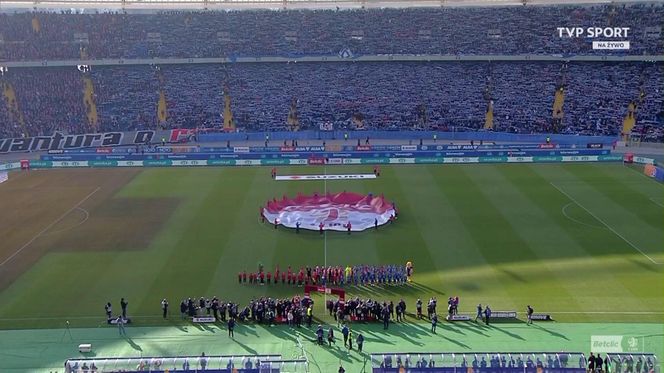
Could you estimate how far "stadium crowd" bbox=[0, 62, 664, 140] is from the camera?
207 ft

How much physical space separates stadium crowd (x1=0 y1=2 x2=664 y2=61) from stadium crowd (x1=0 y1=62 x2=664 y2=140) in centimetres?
236

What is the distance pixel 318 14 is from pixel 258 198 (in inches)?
1479

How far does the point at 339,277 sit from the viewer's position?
2739 centimetres

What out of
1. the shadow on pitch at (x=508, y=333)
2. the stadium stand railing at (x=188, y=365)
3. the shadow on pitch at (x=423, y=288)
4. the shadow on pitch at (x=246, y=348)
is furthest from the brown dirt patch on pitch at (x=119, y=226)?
the shadow on pitch at (x=508, y=333)

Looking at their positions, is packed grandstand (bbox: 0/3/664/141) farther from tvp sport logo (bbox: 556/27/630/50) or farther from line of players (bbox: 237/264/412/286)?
line of players (bbox: 237/264/412/286)

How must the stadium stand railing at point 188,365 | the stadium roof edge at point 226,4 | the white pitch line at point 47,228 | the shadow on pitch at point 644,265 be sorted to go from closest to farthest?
the stadium stand railing at point 188,365, the shadow on pitch at point 644,265, the white pitch line at point 47,228, the stadium roof edge at point 226,4

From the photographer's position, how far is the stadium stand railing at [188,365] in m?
18.5

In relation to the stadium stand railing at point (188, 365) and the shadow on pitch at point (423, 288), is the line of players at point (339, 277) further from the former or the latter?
the stadium stand railing at point (188, 365)

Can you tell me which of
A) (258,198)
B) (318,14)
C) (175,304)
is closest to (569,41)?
(318,14)

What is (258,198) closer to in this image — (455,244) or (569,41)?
(455,244)

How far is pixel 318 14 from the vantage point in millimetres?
72250

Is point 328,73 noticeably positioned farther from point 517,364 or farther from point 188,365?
point 517,364

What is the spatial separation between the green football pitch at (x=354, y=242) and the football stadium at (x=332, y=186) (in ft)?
0.60

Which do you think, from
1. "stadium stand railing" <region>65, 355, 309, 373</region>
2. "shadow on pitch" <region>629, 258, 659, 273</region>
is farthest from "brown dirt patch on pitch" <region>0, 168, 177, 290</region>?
"shadow on pitch" <region>629, 258, 659, 273</region>
